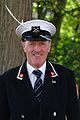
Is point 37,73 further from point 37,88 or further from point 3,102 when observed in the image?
point 3,102

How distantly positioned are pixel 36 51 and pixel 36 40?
0.43ft

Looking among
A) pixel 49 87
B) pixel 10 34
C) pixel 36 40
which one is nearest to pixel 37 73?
pixel 49 87

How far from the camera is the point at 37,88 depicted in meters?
4.54

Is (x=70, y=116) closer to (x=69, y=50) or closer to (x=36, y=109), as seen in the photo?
(x=36, y=109)

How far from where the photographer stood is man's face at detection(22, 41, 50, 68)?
4426 millimetres

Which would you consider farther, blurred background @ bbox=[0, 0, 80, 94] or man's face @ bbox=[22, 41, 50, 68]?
blurred background @ bbox=[0, 0, 80, 94]

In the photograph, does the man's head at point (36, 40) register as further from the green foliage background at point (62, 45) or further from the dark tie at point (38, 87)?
the green foliage background at point (62, 45)

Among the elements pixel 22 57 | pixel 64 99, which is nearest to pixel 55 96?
pixel 64 99

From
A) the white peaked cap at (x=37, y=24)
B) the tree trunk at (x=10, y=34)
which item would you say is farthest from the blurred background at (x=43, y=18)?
the white peaked cap at (x=37, y=24)

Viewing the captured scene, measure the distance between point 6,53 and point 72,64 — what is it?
404 cm

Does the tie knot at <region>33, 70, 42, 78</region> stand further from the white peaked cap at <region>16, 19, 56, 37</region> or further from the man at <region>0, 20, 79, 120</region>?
the white peaked cap at <region>16, 19, 56, 37</region>

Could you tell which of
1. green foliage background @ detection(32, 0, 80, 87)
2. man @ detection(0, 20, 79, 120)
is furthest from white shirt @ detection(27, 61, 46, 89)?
green foliage background @ detection(32, 0, 80, 87)

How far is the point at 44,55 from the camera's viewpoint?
4449 mm

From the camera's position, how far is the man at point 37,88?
4496 mm
